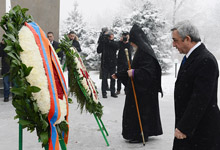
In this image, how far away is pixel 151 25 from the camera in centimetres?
1836

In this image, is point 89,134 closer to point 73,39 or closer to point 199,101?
point 199,101

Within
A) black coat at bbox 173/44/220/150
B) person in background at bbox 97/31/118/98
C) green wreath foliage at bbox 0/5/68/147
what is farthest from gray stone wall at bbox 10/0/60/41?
black coat at bbox 173/44/220/150

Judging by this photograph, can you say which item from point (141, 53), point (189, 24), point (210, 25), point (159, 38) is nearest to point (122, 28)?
point (159, 38)

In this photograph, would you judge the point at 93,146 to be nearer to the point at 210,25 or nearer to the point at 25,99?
the point at 25,99

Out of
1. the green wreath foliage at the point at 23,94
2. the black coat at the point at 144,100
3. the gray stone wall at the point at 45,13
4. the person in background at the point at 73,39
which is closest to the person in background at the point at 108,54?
the person in background at the point at 73,39

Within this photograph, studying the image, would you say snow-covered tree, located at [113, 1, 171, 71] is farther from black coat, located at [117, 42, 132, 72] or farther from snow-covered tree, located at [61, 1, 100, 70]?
black coat, located at [117, 42, 132, 72]

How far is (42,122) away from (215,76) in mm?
1700

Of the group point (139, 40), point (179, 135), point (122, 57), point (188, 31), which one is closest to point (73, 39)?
point (122, 57)

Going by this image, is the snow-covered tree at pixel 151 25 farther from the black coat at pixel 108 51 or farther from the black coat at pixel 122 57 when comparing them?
the black coat at pixel 108 51

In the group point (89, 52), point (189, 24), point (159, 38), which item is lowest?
point (89, 52)

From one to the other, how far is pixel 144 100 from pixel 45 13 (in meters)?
9.32

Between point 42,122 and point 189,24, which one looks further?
point 189,24

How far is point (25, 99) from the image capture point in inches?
101

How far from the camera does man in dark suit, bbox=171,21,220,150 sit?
2863mm
